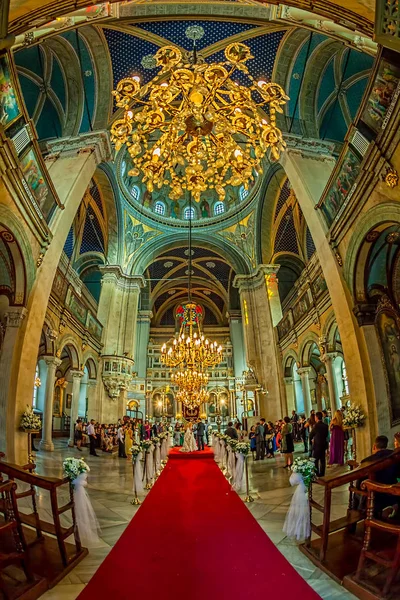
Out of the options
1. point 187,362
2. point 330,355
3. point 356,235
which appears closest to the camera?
point 356,235

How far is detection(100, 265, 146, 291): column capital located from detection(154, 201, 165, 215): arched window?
4733 millimetres

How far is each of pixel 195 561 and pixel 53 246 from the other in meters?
7.55

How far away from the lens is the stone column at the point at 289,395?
15.8 m

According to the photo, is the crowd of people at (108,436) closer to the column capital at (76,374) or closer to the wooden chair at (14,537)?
the column capital at (76,374)

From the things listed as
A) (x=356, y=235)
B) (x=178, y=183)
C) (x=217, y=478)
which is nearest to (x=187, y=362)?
(x=217, y=478)

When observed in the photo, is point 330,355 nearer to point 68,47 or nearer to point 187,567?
point 187,567

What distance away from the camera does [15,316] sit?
7.55m

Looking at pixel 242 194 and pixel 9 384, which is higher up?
pixel 242 194

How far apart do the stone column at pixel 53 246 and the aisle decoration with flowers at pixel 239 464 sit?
4315 millimetres

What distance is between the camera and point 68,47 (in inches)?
416

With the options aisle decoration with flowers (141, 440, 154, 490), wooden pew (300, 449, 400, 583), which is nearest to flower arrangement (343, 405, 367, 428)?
wooden pew (300, 449, 400, 583)

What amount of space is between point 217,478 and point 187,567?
5.54 metres

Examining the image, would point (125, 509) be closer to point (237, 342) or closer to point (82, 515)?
point (82, 515)

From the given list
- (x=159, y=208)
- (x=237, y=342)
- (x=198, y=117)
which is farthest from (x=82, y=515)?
(x=237, y=342)
